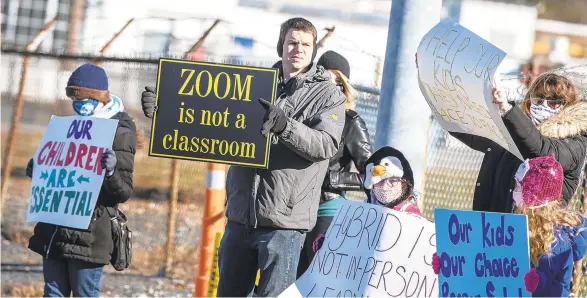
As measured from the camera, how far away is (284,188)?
571 cm

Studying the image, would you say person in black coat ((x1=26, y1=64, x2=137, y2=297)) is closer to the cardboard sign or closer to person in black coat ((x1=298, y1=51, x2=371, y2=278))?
the cardboard sign

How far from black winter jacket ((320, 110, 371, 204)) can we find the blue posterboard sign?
1700 millimetres

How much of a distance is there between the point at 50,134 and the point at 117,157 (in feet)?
1.90

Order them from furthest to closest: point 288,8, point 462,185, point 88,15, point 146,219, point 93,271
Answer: point 288,8 < point 88,15 < point 146,219 < point 462,185 < point 93,271

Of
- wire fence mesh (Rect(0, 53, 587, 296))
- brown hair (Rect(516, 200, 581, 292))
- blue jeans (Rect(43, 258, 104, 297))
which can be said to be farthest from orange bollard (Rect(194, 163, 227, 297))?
brown hair (Rect(516, 200, 581, 292))

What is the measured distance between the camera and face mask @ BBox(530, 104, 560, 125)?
5328 mm

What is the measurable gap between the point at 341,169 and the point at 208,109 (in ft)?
4.25

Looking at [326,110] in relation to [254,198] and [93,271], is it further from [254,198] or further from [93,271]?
[93,271]

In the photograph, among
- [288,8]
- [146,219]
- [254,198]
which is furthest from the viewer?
[288,8]

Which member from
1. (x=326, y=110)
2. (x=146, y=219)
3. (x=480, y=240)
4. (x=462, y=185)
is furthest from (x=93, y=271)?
(x=146, y=219)

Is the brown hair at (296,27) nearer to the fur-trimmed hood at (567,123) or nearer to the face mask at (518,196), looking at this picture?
the fur-trimmed hood at (567,123)

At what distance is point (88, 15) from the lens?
35.1 meters

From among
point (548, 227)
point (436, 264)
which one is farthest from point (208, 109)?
point (548, 227)

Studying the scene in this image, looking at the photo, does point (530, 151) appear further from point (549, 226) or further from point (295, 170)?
point (295, 170)
